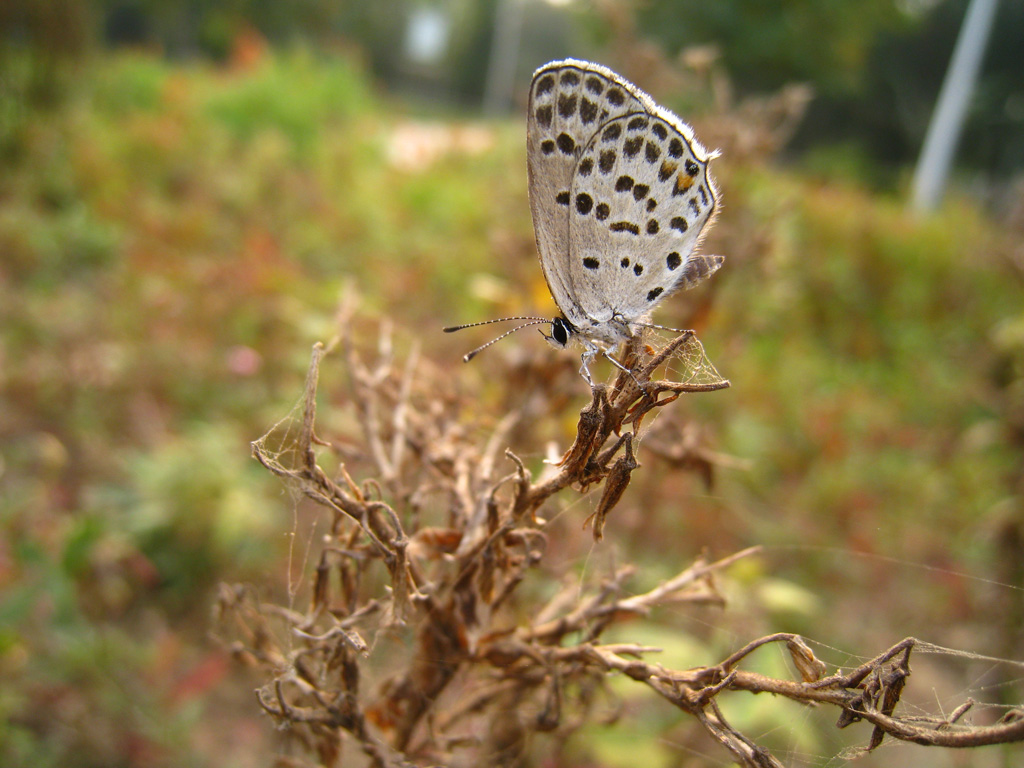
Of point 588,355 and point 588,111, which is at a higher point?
point 588,111

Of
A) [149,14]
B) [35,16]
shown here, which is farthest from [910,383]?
[149,14]

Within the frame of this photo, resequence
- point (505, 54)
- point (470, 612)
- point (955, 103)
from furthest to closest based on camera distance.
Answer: point (505, 54) < point (955, 103) < point (470, 612)

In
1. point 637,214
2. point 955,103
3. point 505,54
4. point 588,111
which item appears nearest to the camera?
point 588,111

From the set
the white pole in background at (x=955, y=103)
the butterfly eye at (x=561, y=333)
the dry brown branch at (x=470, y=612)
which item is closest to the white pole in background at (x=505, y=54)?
the white pole in background at (x=955, y=103)

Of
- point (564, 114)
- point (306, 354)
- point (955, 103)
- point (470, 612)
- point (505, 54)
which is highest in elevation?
point (505, 54)

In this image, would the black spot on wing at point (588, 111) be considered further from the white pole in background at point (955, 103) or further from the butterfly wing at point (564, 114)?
the white pole in background at point (955, 103)

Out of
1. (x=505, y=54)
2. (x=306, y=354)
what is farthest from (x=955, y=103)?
(x=505, y=54)

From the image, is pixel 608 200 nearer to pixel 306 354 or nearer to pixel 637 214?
pixel 637 214

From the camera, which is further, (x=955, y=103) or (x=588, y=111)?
(x=955, y=103)
